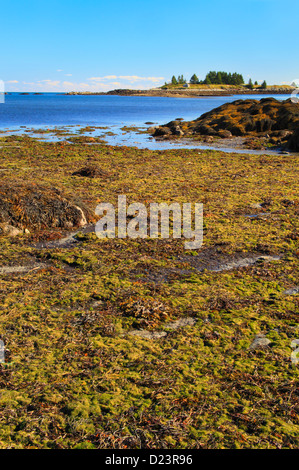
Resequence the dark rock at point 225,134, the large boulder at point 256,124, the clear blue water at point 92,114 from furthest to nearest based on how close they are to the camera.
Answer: the clear blue water at point 92,114 → the large boulder at point 256,124 → the dark rock at point 225,134

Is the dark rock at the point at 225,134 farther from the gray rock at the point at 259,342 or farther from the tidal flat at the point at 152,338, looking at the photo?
the gray rock at the point at 259,342

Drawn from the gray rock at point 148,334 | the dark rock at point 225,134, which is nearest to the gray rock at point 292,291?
the gray rock at point 148,334

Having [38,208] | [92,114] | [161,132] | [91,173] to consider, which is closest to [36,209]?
[38,208]

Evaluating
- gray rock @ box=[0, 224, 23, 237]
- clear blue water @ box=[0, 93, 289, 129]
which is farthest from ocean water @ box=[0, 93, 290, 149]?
gray rock @ box=[0, 224, 23, 237]

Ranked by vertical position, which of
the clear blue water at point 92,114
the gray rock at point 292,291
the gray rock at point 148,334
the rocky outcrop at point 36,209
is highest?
the clear blue water at point 92,114

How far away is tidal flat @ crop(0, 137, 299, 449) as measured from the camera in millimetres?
3447

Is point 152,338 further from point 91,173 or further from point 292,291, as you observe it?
point 91,173

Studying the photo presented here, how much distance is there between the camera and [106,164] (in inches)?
726

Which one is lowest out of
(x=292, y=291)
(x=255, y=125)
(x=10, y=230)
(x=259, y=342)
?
(x=259, y=342)

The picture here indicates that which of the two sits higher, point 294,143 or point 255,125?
point 255,125

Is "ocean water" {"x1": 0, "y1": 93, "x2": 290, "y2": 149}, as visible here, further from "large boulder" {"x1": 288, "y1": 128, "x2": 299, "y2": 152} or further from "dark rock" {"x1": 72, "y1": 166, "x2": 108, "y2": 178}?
"dark rock" {"x1": 72, "y1": 166, "x2": 108, "y2": 178}

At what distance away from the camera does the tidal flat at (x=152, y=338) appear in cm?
345

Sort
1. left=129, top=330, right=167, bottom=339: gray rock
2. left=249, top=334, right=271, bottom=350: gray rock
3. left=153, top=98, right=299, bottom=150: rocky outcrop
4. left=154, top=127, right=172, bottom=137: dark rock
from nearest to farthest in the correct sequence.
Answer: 1. left=249, top=334, right=271, bottom=350: gray rock
2. left=129, top=330, right=167, bottom=339: gray rock
3. left=153, top=98, right=299, bottom=150: rocky outcrop
4. left=154, top=127, right=172, bottom=137: dark rock

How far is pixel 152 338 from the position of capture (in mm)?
4875
